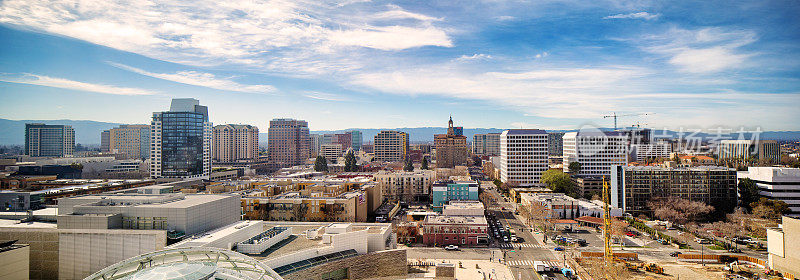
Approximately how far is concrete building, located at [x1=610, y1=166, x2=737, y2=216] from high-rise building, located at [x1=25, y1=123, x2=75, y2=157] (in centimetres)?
8681

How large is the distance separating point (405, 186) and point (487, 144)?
81.6 metres

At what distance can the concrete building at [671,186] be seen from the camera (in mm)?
33062

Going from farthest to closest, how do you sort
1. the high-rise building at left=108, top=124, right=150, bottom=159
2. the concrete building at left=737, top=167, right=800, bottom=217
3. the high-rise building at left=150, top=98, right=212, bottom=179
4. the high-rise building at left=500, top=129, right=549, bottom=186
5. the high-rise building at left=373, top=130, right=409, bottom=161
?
the high-rise building at left=373, top=130, right=409, bottom=161, the high-rise building at left=108, top=124, right=150, bottom=159, the high-rise building at left=500, top=129, right=549, bottom=186, the high-rise building at left=150, top=98, right=212, bottom=179, the concrete building at left=737, top=167, right=800, bottom=217

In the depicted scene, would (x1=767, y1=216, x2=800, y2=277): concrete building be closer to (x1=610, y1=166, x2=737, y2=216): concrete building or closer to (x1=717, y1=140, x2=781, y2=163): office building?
(x1=610, y1=166, x2=737, y2=216): concrete building

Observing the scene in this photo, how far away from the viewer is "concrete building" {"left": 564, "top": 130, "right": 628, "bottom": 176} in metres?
49.0

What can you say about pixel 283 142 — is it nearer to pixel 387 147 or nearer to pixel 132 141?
pixel 387 147

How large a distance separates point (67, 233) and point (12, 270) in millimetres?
2393

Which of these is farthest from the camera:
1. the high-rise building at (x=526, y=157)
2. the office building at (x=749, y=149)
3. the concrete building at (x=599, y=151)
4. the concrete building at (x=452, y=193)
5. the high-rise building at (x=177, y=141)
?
the office building at (x=749, y=149)

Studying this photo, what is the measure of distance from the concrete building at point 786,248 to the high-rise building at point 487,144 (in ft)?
277

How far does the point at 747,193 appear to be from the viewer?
31609mm

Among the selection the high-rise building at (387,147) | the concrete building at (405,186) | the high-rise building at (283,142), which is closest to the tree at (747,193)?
the concrete building at (405,186)

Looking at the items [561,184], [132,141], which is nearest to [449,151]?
[561,184]

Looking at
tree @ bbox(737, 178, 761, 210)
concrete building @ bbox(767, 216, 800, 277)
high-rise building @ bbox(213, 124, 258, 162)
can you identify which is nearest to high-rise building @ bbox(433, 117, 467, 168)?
high-rise building @ bbox(213, 124, 258, 162)

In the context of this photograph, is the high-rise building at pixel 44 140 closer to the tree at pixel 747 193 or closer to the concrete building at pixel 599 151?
the concrete building at pixel 599 151
